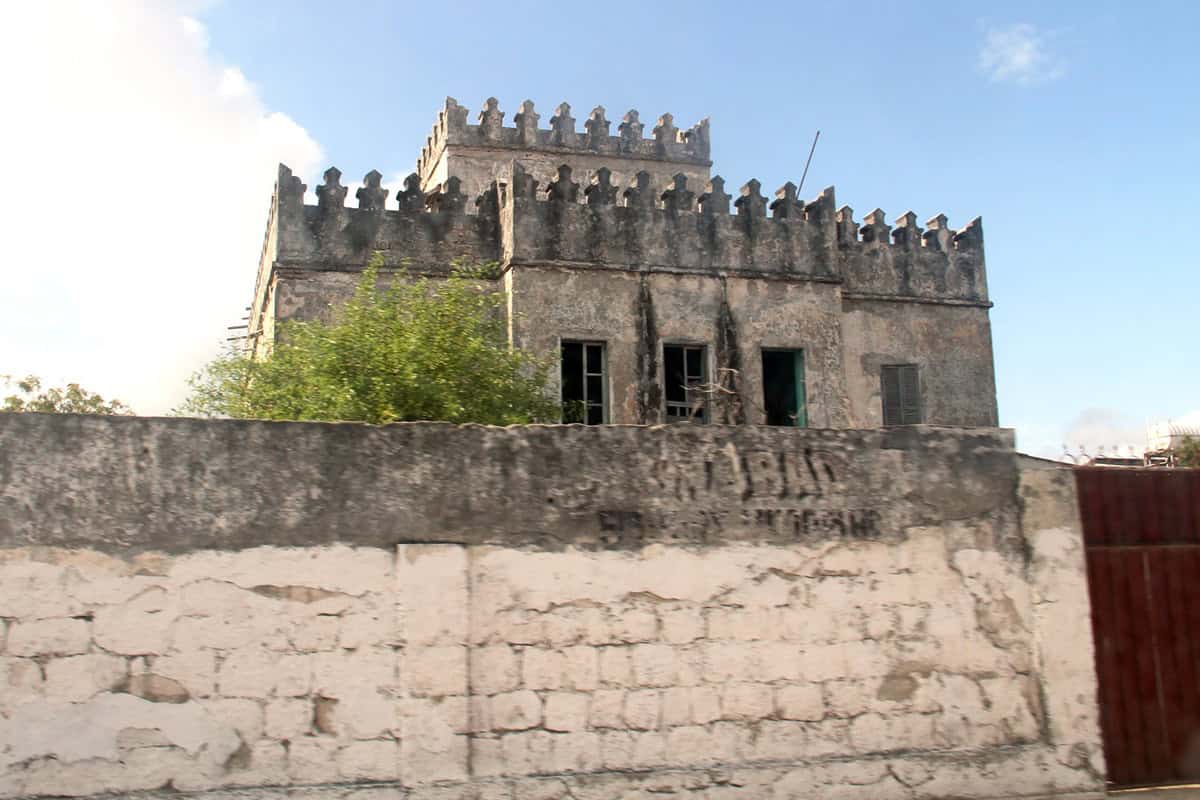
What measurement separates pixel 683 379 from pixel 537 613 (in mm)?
9175

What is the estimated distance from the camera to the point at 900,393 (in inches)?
624

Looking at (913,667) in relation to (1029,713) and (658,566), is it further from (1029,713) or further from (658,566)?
(658,566)

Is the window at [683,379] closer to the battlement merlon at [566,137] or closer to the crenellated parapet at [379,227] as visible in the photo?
the crenellated parapet at [379,227]

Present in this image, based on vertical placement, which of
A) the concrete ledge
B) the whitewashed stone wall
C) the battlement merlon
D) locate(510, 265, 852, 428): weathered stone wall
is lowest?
the whitewashed stone wall

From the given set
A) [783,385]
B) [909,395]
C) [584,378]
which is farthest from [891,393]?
[584,378]

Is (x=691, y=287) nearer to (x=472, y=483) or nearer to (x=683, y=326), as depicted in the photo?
(x=683, y=326)

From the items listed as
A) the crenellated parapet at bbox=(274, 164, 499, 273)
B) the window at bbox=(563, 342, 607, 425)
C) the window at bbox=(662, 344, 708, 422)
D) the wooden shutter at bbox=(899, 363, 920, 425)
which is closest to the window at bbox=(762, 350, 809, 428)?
the window at bbox=(662, 344, 708, 422)

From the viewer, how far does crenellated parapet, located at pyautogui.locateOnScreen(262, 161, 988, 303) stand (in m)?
14.1

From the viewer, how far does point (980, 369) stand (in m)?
16.3

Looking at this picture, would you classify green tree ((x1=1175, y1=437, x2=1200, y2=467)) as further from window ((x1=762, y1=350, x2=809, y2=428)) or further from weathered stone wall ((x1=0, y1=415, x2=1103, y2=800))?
weathered stone wall ((x1=0, y1=415, x2=1103, y2=800))

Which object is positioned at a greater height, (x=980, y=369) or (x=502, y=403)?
(x=980, y=369)

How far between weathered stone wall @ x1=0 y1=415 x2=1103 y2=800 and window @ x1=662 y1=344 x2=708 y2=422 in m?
7.91

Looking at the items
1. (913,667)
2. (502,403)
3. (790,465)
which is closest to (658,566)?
(790,465)

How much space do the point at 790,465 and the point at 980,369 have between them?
1105 centimetres
